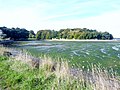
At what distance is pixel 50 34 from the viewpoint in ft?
501

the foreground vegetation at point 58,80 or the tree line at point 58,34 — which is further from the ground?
the foreground vegetation at point 58,80

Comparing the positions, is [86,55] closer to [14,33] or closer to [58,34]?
[14,33]

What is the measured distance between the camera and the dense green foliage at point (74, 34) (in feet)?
414

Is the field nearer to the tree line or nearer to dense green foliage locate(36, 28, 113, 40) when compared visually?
the tree line

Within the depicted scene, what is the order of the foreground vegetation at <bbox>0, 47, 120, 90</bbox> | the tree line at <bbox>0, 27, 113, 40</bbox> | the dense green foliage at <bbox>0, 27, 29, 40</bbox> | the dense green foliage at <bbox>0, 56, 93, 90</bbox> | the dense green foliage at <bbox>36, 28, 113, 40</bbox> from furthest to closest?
1. the dense green foliage at <bbox>36, 28, 113, 40</bbox>
2. the tree line at <bbox>0, 27, 113, 40</bbox>
3. the dense green foliage at <bbox>0, 27, 29, 40</bbox>
4. the dense green foliage at <bbox>0, 56, 93, 90</bbox>
5. the foreground vegetation at <bbox>0, 47, 120, 90</bbox>

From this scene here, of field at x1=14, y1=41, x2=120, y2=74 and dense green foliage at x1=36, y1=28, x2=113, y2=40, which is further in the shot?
dense green foliage at x1=36, y1=28, x2=113, y2=40

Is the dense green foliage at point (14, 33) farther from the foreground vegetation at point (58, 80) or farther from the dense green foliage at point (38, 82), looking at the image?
the dense green foliage at point (38, 82)

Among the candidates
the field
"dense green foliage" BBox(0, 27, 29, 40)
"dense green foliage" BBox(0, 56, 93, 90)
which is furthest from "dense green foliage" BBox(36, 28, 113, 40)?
"dense green foliage" BBox(0, 56, 93, 90)

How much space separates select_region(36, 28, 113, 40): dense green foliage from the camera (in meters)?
126

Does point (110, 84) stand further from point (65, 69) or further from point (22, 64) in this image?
point (22, 64)

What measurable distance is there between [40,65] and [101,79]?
678 centimetres

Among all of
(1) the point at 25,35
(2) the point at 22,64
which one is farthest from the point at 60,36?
(2) the point at 22,64

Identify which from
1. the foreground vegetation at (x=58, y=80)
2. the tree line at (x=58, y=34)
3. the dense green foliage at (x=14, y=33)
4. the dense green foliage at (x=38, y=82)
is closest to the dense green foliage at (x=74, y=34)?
the tree line at (x=58, y=34)

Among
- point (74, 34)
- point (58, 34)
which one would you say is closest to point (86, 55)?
point (74, 34)
